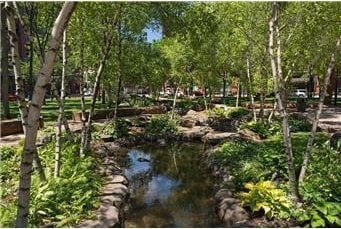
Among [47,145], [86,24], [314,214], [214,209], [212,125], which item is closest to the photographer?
[314,214]

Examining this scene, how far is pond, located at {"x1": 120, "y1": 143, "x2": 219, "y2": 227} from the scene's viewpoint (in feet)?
36.1

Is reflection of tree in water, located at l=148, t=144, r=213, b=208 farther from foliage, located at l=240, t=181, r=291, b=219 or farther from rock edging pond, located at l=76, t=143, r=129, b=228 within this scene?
foliage, located at l=240, t=181, r=291, b=219

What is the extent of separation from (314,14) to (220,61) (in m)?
22.2

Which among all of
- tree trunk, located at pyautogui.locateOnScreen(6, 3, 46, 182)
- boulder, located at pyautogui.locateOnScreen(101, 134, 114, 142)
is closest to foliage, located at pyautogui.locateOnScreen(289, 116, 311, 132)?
boulder, located at pyautogui.locateOnScreen(101, 134, 114, 142)

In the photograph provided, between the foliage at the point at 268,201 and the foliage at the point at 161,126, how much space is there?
1596 centimetres

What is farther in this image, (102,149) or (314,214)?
(102,149)

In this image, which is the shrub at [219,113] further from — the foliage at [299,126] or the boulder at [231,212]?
the boulder at [231,212]

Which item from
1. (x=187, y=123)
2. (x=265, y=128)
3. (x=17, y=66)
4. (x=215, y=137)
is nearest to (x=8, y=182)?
(x=17, y=66)

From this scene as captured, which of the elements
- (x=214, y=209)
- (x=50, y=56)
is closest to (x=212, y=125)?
(x=214, y=209)

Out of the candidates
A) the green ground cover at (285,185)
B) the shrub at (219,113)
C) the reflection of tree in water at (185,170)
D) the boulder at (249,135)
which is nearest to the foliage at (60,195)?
the reflection of tree in water at (185,170)

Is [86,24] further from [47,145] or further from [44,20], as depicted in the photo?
[47,145]

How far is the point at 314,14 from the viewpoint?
11.5 meters

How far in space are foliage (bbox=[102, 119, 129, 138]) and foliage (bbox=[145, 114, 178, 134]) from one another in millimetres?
1800

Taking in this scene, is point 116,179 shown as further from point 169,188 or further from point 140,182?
point 140,182
